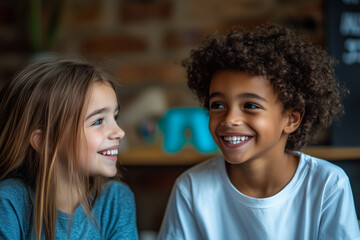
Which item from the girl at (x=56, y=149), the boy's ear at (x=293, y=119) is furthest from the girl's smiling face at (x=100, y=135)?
the boy's ear at (x=293, y=119)

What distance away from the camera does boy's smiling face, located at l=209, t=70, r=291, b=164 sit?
0.98 meters

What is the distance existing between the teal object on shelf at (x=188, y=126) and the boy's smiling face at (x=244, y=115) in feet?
2.67

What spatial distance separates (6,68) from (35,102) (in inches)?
59.6

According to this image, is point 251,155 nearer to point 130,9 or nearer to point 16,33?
point 130,9

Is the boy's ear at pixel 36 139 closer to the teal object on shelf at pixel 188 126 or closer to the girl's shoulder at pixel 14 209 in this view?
the girl's shoulder at pixel 14 209

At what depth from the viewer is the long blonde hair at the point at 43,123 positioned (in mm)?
1023

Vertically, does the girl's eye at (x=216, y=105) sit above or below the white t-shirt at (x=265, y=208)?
above

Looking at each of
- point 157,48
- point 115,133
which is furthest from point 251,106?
point 157,48

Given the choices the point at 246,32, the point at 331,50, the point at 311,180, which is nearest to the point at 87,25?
the point at 331,50

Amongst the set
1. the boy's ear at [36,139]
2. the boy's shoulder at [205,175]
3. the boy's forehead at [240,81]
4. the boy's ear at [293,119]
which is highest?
the boy's forehead at [240,81]

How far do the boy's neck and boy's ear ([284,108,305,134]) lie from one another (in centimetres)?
8

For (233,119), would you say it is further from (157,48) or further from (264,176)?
(157,48)

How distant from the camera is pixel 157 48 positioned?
2260 millimetres

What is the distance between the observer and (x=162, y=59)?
2264 mm
